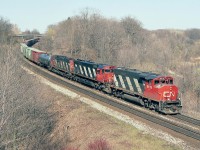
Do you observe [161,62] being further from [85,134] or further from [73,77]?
[85,134]

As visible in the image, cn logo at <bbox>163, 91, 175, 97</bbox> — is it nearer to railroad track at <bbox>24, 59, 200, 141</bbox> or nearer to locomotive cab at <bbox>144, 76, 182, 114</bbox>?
locomotive cab at <bbox>144, 76, 182, 114</bbox>

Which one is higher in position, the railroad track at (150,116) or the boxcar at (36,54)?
the boxcar at (36,54)

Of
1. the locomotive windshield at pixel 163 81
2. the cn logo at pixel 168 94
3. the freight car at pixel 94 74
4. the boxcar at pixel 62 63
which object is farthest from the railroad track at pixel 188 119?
the boxcar at pixel 62 63

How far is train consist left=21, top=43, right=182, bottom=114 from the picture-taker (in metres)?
28.0

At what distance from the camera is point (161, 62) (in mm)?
67812

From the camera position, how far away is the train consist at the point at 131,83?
2798 centimetres

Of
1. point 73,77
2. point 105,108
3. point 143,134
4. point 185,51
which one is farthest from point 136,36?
point 143,134

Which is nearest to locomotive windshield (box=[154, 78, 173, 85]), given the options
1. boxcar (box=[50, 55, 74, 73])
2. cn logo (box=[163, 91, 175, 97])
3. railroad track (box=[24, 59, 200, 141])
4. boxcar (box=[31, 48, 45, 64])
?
cn logo (box=[163, 91, 175, 97])

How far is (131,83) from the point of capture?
1265 inches

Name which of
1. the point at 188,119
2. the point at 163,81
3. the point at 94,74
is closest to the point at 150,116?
the point at 188,119

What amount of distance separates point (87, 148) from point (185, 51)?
64.9 m

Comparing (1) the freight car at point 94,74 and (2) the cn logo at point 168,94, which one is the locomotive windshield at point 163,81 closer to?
(2) the cn logo at point 168,94

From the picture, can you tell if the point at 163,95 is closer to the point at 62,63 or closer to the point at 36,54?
the point at 62,63

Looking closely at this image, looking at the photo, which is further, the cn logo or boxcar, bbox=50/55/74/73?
boxcar, bbox=50/55/74/73
